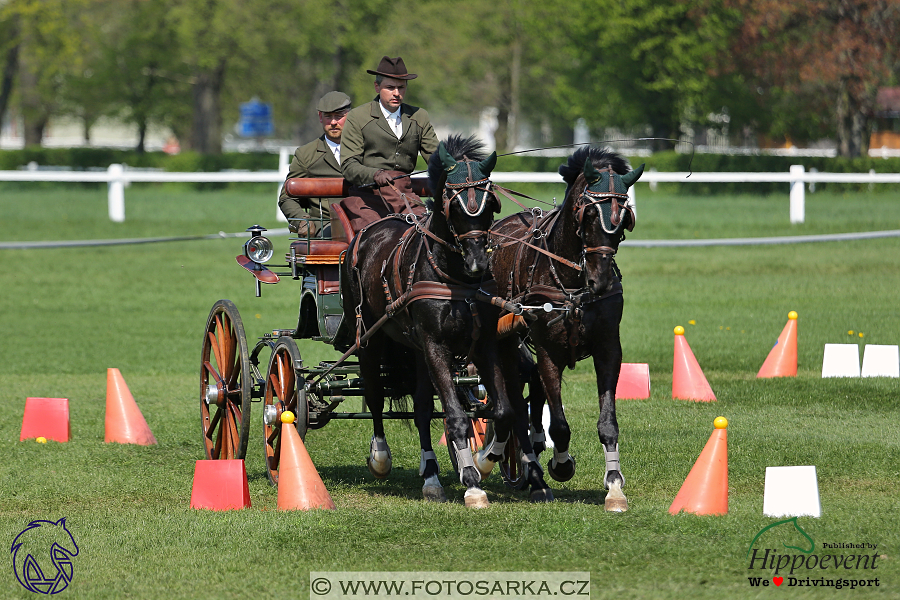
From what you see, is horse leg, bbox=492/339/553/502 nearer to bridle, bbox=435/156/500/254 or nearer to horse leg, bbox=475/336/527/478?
horse leg, bbox=475/336/527/478

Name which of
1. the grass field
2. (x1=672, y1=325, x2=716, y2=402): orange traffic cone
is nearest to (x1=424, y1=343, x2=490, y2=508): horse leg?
the grass field

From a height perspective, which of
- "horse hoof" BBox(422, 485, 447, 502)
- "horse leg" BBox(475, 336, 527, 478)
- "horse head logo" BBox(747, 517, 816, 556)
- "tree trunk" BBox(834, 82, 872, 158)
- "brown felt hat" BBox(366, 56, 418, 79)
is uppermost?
"tree trunk" BBox(834, 82, 872, 158)

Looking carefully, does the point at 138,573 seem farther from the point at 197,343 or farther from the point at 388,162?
the point at 197,343

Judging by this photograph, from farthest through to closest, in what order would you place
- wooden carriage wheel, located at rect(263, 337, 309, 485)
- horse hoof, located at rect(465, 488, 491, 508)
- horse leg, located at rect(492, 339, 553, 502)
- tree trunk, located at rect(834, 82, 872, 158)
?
1. tree trunk, located at rect(834, 82, 872, 158)
2. wooden carriage wheel, located at rect(263, 337, 309, 485)
3. horse leg, located at rect(492, 339, 553, 502)
4. horse hoof, located at rect(465, 488, 491, 508)

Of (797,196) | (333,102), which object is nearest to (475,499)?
(333,102)

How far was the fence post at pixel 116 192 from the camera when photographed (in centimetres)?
2877

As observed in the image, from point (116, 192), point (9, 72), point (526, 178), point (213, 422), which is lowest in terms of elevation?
point (213, 422)

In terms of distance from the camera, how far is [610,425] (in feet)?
24.0

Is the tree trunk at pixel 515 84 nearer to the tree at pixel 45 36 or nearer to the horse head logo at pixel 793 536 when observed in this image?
the tree at pixel 45 36

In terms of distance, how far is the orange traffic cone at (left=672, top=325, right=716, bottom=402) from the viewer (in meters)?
11.6

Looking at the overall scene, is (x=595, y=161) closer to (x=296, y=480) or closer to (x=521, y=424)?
(x=521, y=424)

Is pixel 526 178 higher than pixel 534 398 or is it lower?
higher

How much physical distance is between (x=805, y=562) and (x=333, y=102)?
5.32 metres

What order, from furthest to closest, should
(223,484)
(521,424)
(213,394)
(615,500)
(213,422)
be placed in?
(213,422), (213,394), (521,424), (223,484), (615,500)
